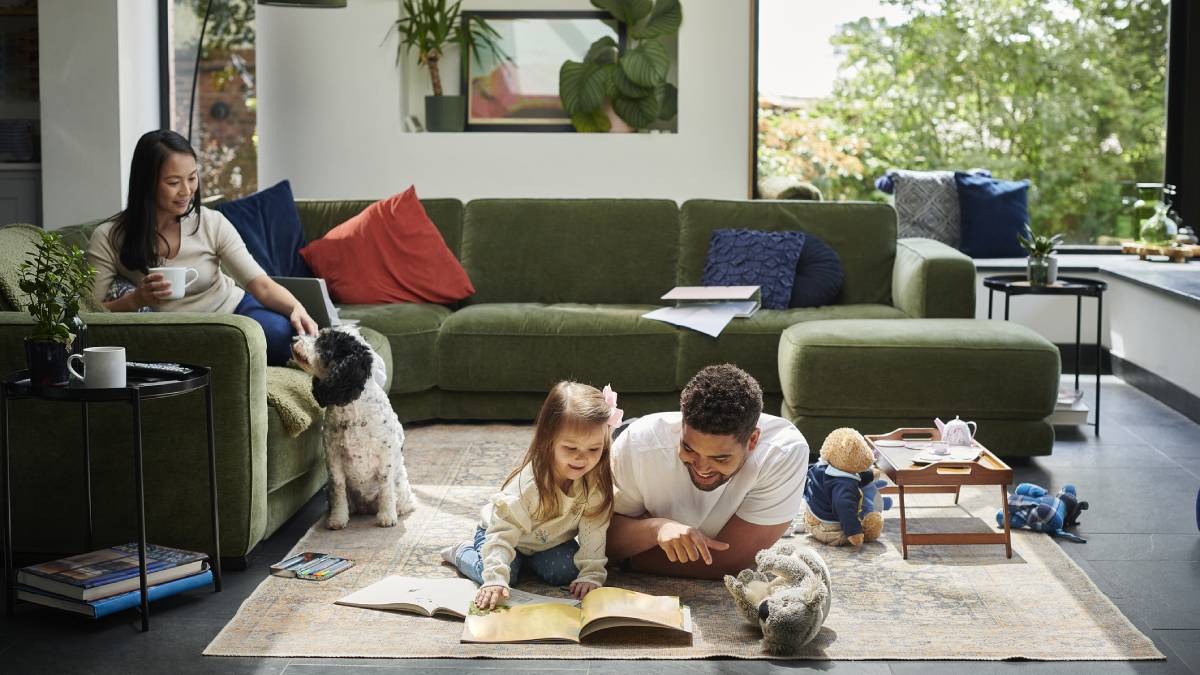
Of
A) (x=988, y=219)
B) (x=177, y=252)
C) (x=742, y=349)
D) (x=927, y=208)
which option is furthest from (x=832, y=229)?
(x=177, y=252)

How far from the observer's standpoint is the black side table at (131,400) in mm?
2512

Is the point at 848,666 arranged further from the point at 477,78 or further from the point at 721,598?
the point at 477,78

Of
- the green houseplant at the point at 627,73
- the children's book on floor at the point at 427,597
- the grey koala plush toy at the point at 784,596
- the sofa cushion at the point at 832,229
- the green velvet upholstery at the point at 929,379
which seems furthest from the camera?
the green houseplant at the point at 627,73

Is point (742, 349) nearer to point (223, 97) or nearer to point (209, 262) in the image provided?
point (209, 262)

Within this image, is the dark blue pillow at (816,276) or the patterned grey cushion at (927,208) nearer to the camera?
the dark blue pillow at (816,276)

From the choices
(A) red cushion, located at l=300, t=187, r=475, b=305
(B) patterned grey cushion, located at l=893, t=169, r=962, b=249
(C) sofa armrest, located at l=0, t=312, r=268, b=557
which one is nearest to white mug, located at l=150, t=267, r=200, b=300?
(C) sofa armrest, located at l=0, t=312, r=268, b=557

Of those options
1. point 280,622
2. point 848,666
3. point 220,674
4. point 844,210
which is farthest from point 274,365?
point 844,210

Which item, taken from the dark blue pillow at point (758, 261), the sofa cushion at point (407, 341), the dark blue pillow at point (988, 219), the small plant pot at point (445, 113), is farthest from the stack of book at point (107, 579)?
the dark blue pillow at point (988, 219)

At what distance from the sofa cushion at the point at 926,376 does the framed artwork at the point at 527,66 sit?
10.2 ft

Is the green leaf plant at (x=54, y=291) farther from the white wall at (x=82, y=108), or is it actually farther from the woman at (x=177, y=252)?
the white wall at (x=82, y=108)

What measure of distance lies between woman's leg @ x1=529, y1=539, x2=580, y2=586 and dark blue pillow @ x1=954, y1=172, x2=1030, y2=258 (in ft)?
13.2

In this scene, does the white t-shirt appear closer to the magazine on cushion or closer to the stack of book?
the magazine on cushion

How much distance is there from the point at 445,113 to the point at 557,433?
4.22 metres

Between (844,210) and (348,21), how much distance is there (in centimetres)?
289
